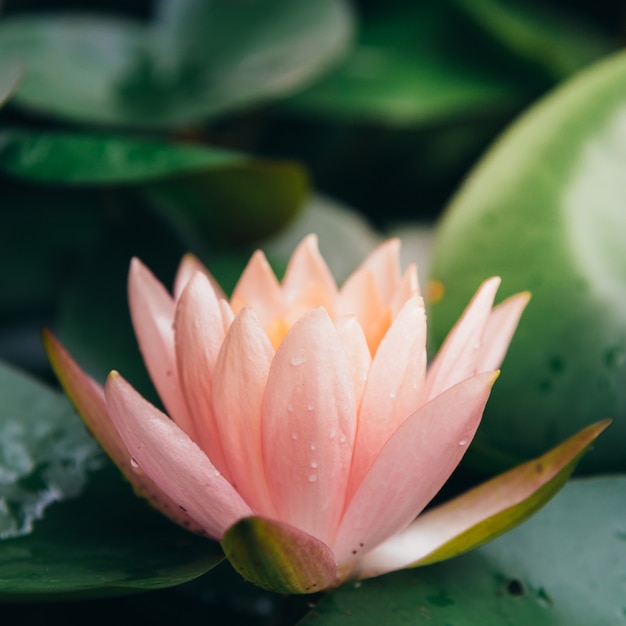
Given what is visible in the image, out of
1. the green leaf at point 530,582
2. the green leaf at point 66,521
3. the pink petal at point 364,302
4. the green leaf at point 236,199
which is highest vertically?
the green leaf at point 236,199

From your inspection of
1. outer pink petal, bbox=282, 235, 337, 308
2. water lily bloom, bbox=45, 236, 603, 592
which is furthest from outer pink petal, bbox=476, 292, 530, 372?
outer pink petal, bbox=282, 235, 337, 308

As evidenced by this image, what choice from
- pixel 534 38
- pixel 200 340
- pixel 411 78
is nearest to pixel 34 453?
pixel 200 340

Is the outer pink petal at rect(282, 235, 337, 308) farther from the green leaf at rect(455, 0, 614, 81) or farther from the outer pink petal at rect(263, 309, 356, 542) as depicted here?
the green leaf at rect(455, 0, 614, 81)

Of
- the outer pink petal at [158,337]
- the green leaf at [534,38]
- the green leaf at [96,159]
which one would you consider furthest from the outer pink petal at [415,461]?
the green leaf at [534,38]

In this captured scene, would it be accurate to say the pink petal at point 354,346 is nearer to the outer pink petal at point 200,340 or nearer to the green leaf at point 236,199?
the outer pink petal at point 200,340

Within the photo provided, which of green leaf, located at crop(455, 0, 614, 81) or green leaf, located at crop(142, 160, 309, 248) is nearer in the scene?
green leaf, located at crop(142, 160, 309, 248)

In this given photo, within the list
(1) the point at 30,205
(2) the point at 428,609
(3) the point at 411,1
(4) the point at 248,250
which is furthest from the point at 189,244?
(3) the point at 411,1
